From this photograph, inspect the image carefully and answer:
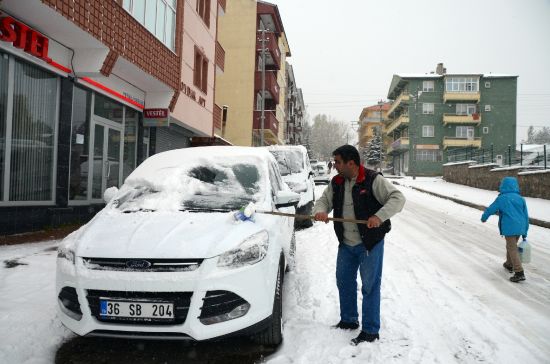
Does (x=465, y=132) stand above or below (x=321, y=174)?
above

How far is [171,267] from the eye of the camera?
2623 millimetres

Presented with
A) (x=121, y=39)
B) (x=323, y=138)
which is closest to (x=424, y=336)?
(x=121, y=39)

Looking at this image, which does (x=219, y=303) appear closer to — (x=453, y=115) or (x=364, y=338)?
(x=364, y=338)

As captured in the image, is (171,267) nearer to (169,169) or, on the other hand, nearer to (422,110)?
(169,169)

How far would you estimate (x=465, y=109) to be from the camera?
52.6m

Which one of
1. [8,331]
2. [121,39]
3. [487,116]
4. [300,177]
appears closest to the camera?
[8,331]

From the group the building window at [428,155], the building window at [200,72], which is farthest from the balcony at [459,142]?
the building window at [200,72]

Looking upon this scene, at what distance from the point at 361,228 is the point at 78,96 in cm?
868

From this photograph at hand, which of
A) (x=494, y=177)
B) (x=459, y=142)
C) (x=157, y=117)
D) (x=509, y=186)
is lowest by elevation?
(x=509, y=186)

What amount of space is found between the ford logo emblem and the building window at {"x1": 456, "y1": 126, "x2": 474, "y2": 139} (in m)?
57.6

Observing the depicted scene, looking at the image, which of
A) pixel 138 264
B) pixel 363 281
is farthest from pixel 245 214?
pixel 363 281

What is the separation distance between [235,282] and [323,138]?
12055 cm

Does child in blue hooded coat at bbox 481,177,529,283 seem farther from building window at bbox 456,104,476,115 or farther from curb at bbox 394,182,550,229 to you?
building window at bbox 456,104,476,115

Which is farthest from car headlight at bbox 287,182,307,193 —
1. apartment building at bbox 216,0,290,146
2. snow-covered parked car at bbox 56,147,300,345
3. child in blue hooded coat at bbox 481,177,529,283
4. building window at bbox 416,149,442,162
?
building window at bbox 416,149,442,162
